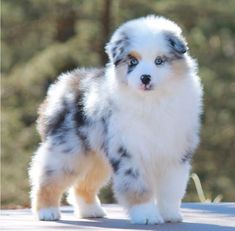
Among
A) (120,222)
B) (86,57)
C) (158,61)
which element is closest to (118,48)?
(158,61)

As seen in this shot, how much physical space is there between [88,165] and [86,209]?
495 mm

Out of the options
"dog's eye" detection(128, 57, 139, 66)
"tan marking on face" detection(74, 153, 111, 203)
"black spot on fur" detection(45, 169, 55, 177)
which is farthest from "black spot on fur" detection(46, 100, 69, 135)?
"dog's eye" detection(128, 57, 139, 66)

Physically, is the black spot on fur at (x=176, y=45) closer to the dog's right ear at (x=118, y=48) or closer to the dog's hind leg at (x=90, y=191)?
the dog's right ear at (x=118, y=48)

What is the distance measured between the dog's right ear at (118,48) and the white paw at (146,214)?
1.00 m

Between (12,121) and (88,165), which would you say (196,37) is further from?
(88,165)

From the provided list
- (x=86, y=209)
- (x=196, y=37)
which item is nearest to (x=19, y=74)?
(x=196, y=37)

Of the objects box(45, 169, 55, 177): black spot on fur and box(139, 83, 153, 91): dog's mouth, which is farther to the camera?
box(45, 169, 55, 177): black spot on fur

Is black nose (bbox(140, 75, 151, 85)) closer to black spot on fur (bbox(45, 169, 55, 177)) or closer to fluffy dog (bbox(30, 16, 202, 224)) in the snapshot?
fluffy dog (bbox(30, 16, 202, 224))

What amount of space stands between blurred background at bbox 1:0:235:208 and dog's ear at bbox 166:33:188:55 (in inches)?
422

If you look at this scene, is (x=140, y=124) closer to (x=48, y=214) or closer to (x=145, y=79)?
(x=145, y=79)

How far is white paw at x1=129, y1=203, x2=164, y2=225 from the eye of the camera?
700 centimetres

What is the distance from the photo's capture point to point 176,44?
7.05 metres

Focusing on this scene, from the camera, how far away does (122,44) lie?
7094mm

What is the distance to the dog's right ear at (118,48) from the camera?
7.06 metres
